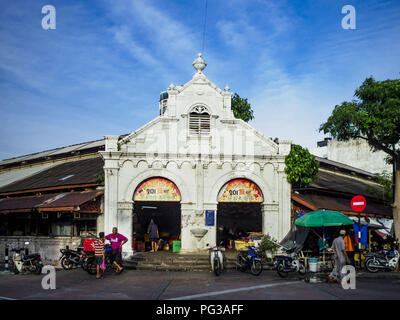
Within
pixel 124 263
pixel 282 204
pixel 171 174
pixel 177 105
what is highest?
pixel 177 105

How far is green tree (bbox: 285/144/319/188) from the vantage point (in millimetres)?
20797

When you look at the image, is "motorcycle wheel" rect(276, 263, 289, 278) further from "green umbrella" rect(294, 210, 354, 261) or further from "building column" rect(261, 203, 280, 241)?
"building column" rect(261, 203, 280, 241)

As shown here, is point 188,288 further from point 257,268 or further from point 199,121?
point 199,121

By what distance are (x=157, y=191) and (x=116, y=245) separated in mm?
4483

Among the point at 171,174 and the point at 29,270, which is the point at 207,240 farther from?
the point at 29,270

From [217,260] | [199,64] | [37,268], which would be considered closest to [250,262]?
[217,260]

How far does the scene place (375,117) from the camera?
1886 centimetres

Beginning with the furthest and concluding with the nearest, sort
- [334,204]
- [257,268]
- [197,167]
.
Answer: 1. [334,204]
2. [197,167]
3. [257,268]

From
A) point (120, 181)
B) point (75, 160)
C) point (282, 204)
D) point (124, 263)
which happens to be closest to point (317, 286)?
point (282, 204)

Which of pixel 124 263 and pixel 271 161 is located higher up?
pixel 271 161

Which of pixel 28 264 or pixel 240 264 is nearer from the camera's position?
pixel 28 264

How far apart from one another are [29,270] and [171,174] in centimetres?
716

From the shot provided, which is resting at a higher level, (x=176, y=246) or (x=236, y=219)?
(x=236, y=219)

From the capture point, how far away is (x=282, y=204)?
821 inches
